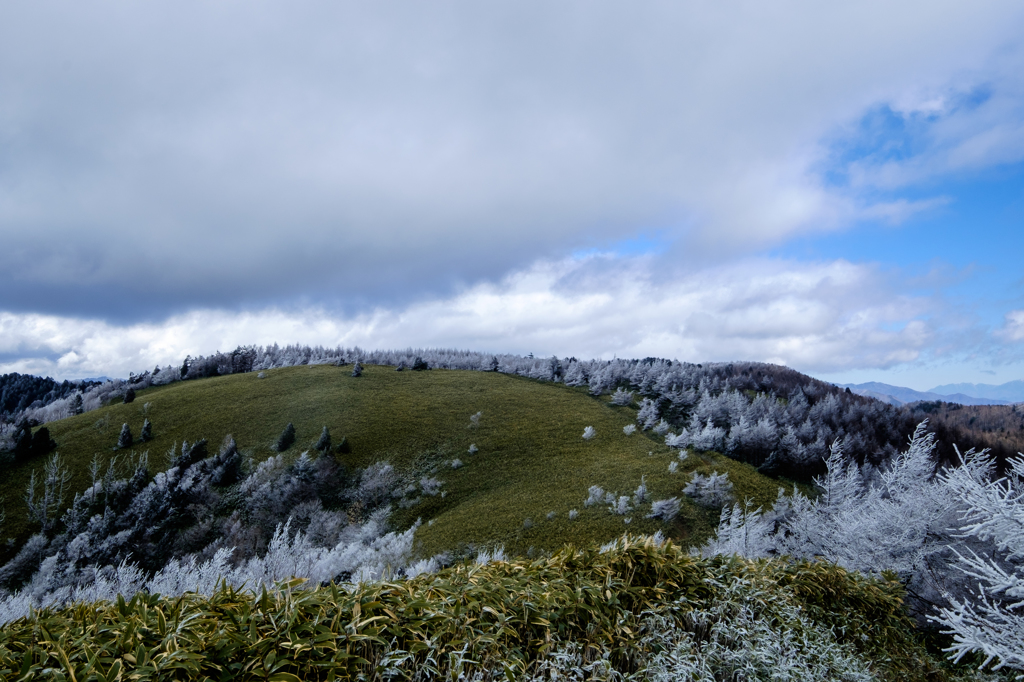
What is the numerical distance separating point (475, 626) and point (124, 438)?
42801 mm

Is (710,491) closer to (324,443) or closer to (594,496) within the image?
(594,496)

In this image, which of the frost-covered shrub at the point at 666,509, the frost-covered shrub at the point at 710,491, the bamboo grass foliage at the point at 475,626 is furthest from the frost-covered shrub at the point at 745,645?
the frost-covered shrub at the point at 710,491

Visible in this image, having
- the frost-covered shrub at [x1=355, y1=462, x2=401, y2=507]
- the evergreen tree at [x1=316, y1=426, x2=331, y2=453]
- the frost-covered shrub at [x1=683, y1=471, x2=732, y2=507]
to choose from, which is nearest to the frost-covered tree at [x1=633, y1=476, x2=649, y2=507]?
the frost-covered shrub at [x1=683, y1=471, x2=732, y2=507]

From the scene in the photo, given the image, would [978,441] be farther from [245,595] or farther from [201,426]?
[201,426]

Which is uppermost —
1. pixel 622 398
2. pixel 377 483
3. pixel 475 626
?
pixel 475 626

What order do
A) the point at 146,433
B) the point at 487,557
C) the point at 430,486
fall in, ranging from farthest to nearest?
the point at 146,433 < the point at 430,486 < the point at 487,557

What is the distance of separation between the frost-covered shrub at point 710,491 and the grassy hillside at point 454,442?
0.56 meters

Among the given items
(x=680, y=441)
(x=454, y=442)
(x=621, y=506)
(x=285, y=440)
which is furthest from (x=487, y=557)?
(x=285, y=440)

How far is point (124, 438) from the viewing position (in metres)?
34.4

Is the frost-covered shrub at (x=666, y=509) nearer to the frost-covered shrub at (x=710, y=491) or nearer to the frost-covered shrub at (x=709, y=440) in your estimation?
the frost-covered shrub at (x=710, y=491)

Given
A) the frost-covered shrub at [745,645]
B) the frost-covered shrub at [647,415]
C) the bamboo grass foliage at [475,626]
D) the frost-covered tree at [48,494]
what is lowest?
the frost-covered tree at [48,494]

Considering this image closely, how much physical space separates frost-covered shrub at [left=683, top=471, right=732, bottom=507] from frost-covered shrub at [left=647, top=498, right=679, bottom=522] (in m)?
1.72

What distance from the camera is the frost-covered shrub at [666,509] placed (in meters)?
18.6

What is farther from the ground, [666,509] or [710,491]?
[710,491]
